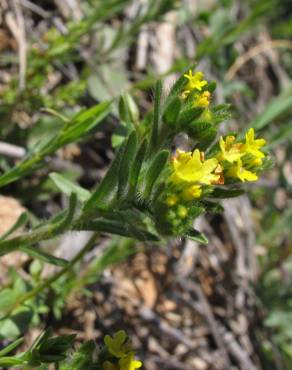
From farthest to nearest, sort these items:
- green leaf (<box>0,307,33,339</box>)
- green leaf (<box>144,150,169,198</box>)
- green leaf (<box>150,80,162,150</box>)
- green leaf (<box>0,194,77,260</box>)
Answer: green leaf (<box>0,307,33,339</box>) < green leaf (<box>0,194,77,260</box>) < green leaf (<box>150,80,162,150</box>) < green leaf (<box>144,150,169,198</box>)

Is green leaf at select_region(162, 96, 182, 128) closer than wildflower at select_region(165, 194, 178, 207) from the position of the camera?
No

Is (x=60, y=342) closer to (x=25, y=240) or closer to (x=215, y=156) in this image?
(x=25, y=240)

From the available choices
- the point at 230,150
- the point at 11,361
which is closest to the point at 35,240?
the point at 11,361

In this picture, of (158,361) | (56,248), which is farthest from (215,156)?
(158,361)

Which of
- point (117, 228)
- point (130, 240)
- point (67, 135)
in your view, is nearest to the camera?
point (117, 228)

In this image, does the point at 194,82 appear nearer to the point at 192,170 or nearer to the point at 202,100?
the point at 202,100

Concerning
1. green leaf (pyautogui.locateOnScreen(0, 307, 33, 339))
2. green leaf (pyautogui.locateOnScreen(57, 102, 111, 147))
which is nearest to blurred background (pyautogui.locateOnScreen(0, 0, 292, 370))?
green leaf (pyautogui.locateOnScreen(0, 307, 33, 339))

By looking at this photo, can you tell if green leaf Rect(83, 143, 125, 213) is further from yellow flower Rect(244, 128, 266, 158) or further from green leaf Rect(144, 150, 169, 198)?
yellow flower Rect(244, 128, 266, 158)

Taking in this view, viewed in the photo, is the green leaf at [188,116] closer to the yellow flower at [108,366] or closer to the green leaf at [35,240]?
the green leaf at [35,240]
